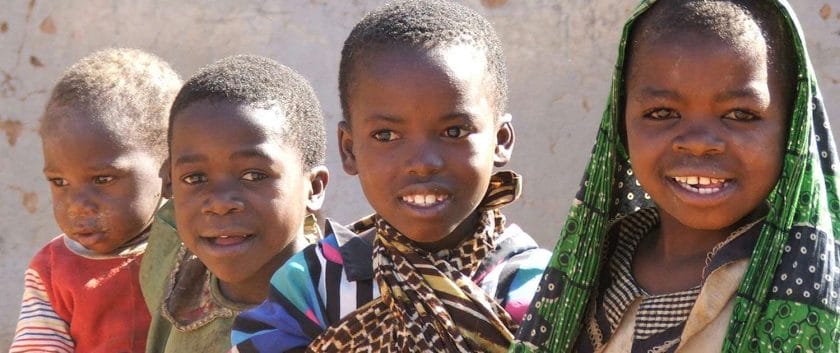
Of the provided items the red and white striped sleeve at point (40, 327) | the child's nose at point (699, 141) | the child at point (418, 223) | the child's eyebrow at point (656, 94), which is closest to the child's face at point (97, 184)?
the red and white striped sleeve at point (40, 327)

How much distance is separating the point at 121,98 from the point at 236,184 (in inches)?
34.3

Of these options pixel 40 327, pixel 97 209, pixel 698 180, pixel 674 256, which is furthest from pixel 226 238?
pixel 698 180

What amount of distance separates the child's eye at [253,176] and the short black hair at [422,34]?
49 centimetres

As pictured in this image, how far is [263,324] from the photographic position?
2918 mm

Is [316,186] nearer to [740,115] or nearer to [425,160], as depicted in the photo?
[425,160]

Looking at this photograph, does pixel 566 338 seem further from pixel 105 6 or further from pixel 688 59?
pixel 105 6

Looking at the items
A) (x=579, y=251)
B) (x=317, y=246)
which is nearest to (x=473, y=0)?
(x=317, y=246)

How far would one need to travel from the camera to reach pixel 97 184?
395 centimetres

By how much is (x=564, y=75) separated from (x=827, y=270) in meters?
2.81

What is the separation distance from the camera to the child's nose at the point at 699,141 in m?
2.32

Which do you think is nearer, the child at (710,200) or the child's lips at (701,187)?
the child at (710,200)

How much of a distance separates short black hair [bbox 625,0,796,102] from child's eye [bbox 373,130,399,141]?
2.30 ft

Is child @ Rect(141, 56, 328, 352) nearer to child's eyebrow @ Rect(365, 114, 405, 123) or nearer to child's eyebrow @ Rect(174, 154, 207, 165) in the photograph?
child's eyebrow @ Rect(174, 154, 207, 165)

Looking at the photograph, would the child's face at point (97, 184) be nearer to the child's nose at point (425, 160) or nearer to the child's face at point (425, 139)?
the child's face at point (425, 139)
